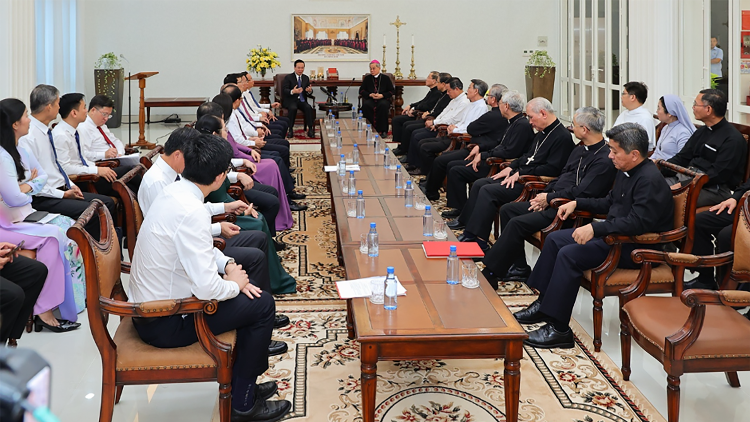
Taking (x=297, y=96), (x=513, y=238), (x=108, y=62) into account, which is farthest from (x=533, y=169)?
(x=108, y=62)

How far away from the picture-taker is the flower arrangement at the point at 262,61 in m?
14.0

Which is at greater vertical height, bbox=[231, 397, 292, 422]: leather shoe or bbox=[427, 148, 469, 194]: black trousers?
bbox=[427, 148, 469, 194]: black trousers

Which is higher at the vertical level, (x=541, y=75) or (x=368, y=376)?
(x=541, y=75)

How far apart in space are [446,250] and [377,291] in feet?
2.75

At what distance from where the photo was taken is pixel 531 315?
4.48 m

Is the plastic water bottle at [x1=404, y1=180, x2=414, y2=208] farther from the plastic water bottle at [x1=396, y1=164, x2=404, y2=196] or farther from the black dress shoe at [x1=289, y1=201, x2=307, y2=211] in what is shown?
the black dress shoe at [x1=289, y1=201, x2=307, y2=211]

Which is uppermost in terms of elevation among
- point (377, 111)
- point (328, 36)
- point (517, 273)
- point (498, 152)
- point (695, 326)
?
point (328, 36)

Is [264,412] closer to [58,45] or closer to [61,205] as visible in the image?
[61,205]

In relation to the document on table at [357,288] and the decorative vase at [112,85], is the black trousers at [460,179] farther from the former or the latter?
Answer: the decorative vase at [112,85]

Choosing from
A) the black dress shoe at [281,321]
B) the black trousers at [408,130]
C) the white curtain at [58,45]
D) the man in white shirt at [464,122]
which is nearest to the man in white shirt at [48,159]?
the black dress shoe at [281,321]

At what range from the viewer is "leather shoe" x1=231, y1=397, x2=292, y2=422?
129 inches

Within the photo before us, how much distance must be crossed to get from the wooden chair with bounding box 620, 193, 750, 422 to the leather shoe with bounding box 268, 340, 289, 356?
71.9 inches

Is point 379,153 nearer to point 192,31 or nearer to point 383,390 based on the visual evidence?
point 383,390

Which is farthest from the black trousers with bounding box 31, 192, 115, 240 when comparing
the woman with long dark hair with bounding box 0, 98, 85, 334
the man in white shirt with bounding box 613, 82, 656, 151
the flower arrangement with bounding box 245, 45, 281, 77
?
the flower arrangement with bounding box 245, 45, 281, 77
